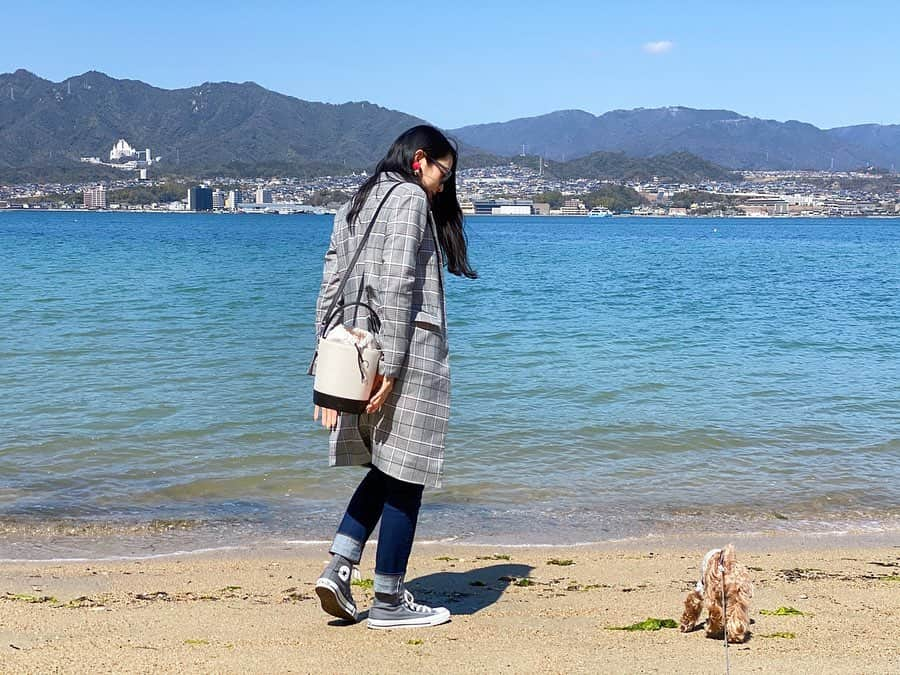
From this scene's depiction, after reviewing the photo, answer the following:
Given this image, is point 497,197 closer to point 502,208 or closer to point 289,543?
point 502,208

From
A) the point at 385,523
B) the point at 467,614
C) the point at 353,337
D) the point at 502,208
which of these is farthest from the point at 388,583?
the point at 502,208

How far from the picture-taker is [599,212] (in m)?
169

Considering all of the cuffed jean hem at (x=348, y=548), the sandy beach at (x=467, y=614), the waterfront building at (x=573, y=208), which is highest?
the waterfront building at (x=573, y=208)

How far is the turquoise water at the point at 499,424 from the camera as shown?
7.04 meters

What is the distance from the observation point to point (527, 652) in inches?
152

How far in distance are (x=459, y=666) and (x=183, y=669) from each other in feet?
3.22

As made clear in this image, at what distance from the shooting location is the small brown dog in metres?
3.97

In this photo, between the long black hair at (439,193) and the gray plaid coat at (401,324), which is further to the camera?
the long black hair at (439,193)

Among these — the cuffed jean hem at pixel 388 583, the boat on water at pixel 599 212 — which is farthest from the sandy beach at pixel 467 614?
the boat on water at pixel 599 212

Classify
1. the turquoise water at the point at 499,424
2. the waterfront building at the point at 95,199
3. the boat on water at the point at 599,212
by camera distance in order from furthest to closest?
the boat on water at the point at 599,212
the waterfront building at the point at 95,199
the turquoise water at the point at 499,424

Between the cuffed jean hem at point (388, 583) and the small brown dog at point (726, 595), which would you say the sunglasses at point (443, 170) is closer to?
the cuffed jean hem at point (388, 583)

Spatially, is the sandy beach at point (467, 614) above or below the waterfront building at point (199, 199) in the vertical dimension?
below

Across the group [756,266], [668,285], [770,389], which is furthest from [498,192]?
[770,389]

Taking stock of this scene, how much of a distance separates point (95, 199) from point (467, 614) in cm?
16315
